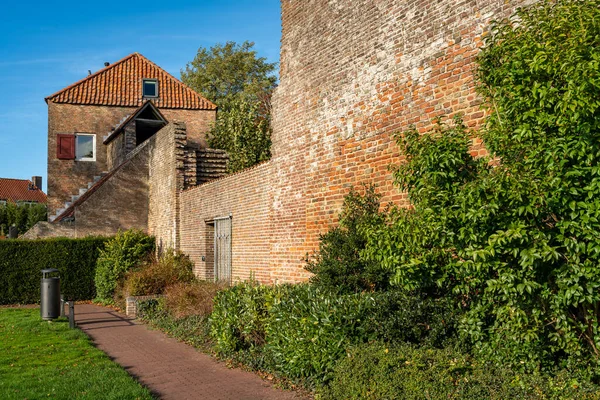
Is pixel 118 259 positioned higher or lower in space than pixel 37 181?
lower

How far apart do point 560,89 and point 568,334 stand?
2121mm

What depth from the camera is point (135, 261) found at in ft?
60.9

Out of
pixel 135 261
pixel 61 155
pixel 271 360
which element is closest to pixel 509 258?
pixel 271 360

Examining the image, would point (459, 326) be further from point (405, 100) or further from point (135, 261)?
point (135, 261)

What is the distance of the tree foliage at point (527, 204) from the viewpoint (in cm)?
428

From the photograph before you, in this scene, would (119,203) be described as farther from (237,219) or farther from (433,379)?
(433,379)

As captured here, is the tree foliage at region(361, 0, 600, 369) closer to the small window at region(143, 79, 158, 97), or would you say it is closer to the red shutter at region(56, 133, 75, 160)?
the small window at region(143, 79, 158, 97)

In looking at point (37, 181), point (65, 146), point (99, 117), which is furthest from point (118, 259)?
point (37, 181)

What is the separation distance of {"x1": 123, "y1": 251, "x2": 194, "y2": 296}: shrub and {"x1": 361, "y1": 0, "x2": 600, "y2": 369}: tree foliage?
11122 mm

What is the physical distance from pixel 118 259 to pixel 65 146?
44.0 feet

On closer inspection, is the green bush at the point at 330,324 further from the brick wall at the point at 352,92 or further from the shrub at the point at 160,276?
the shrub at the point at 160,276

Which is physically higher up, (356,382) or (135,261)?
(135,261)

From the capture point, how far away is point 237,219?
13.9m

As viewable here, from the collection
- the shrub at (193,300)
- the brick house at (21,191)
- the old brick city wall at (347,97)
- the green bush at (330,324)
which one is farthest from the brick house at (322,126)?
the brick house at (21,191)
